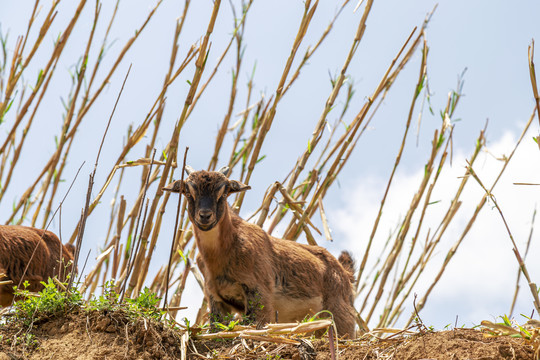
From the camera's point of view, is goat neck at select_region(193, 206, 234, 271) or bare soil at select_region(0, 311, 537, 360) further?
goat neck at select_region(193, 206, 234, 271)

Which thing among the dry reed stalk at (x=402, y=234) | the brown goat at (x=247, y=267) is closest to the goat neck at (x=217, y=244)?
the brown goat at (x=247, y=267)

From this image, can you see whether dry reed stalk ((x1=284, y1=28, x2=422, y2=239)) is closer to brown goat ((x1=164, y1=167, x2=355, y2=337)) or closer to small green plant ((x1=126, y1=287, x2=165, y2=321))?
brown goat ((x1=164, y1=167, x2=355, y2=337))

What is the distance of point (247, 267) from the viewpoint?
4.92m

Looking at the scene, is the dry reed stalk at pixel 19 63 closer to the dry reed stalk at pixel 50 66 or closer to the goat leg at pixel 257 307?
the dry reed stalk at pixel 50 66

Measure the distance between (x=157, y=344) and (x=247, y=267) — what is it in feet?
5.99

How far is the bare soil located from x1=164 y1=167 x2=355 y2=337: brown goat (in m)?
1.12

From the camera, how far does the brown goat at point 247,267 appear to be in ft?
15.5

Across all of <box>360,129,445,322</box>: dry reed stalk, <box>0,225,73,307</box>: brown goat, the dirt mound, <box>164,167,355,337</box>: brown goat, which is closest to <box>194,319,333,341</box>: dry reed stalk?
the dirt mound

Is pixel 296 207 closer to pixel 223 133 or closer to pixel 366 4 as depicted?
pixel 223 133

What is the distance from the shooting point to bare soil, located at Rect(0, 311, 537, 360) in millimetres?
2994

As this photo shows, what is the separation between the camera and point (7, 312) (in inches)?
131

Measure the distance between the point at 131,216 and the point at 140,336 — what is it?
204 cm

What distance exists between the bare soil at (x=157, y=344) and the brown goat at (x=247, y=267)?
1120 mm

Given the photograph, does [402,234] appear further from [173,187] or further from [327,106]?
[173,187]
